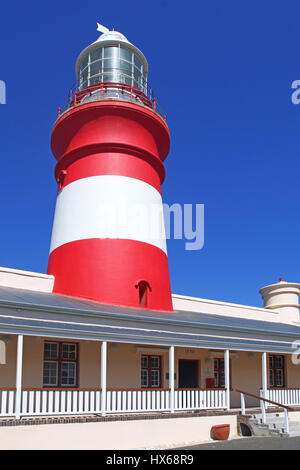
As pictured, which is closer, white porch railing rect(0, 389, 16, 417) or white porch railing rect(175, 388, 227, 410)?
white porch railing rect(0, 389, 16, 417)

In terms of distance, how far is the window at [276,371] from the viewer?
68.8ft

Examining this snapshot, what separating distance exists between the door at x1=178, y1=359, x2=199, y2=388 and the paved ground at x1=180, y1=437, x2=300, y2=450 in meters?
3.62

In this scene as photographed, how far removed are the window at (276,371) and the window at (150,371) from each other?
5629 mm

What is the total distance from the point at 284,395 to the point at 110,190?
991 cm

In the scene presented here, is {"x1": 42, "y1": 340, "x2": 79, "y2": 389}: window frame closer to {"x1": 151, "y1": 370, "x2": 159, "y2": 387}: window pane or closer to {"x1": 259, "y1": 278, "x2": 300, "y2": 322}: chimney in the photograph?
{"x1": 151, "y1": 370, "x2": 159, "y2": 387}: window pane

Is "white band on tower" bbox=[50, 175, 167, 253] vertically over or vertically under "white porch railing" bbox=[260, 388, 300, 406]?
over

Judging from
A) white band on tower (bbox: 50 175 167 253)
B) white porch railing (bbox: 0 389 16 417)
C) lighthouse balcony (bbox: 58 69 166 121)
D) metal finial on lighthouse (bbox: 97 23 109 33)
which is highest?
metal finial on lighthouse (bbox: 97 23 109 33)

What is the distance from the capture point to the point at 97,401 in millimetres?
14031

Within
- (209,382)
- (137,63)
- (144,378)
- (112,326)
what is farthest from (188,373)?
(137,63)

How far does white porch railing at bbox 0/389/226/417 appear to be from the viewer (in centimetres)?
1300

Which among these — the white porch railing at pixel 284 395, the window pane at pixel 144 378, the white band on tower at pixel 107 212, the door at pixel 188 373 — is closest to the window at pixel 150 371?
the window pane at pixel 144 378

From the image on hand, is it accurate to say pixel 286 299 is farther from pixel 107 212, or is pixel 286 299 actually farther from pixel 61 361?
pixel 61 361

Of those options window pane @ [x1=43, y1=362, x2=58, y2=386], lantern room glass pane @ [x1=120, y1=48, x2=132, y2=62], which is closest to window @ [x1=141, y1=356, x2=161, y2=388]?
window pane @ [x1=43, y1=362, x2=58, y2=386]
